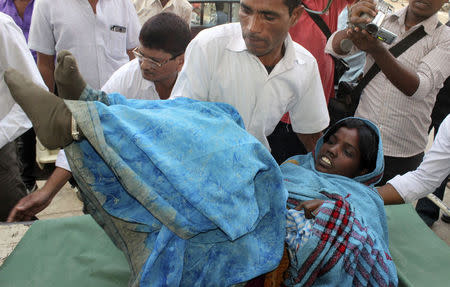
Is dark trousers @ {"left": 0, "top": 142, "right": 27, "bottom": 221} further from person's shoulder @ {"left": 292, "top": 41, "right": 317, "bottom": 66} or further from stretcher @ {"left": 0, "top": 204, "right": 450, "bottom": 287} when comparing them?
A: person's shoulder @ {"left": 292, "top": 41, "right": 317, "bottom": 66}

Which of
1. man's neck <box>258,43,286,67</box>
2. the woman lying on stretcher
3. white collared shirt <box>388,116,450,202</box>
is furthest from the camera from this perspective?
white collared shirt <box>388,116,450,202</box>

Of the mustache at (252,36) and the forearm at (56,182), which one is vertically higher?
the mustache at (252,36)

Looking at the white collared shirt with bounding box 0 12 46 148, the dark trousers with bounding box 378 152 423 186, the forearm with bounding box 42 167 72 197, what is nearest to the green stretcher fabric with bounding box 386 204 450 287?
the dark trousers with bounding box 378 152 423 186

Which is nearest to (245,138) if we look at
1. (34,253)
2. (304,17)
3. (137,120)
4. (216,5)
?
(137,120)

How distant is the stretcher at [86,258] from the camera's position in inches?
58.4

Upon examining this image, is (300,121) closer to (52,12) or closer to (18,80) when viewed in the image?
(18,80)

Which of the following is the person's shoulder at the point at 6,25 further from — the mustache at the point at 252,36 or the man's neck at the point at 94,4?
the mustache at the point at 252,36

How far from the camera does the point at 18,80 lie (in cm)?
94

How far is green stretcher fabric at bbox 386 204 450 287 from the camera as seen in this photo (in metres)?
1.67

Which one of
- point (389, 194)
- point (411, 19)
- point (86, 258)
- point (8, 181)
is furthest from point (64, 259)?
point (411, 19)

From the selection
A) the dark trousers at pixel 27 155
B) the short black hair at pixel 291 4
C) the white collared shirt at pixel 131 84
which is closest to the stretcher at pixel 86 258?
the white collared shirt at pixel 131 84

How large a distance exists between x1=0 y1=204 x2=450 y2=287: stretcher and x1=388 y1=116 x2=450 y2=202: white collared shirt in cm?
24

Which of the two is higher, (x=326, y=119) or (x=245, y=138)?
(x=245, y=138)

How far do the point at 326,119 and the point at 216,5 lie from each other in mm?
2874
